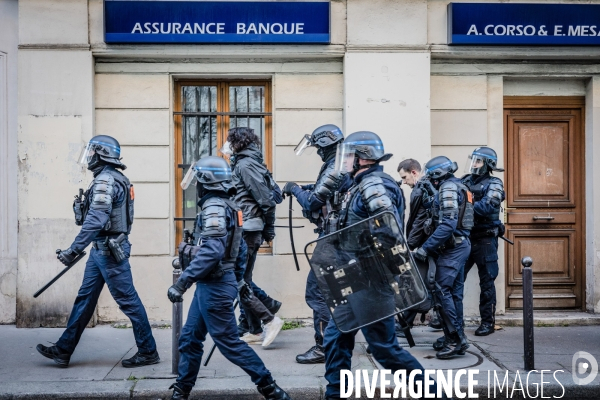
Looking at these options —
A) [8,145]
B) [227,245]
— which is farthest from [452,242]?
[8,145]

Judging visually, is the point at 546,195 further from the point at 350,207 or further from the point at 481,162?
the point at 350,207

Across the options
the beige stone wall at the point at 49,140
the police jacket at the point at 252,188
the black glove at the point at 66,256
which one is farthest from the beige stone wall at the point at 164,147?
the black glove at the point at 66,256

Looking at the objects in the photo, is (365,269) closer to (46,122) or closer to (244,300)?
(244,300)

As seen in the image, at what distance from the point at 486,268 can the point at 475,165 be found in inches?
43.5

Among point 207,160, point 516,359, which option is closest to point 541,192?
point 516,359

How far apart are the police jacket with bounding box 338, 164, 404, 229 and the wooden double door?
12.3 ft

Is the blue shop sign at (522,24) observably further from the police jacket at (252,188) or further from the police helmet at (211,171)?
the police helmet at (211,171)

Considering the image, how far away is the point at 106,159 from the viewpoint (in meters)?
6.08

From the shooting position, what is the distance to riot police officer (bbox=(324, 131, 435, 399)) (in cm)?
449

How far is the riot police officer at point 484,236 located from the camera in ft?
23.7

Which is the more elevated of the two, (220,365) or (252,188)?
(252,188)

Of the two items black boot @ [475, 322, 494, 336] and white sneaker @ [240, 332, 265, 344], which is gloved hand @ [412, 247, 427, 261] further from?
white sneaker @ [240, 332, 265, 344]

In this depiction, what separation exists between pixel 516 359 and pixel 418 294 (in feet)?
7.45

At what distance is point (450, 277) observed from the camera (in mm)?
6441
